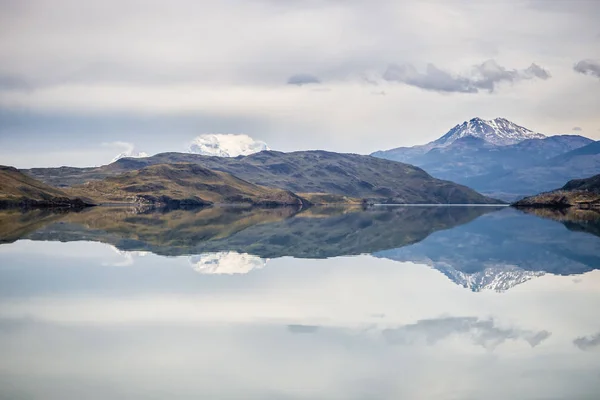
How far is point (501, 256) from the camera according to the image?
77125 mm

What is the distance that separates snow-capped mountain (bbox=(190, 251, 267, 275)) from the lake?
23 centimetres

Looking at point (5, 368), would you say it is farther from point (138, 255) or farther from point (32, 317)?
point (138, 255)

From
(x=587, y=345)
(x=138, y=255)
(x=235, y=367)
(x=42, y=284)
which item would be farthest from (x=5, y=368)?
(x=138, y=255)

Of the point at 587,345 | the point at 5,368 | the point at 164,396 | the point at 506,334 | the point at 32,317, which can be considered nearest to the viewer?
the point at 164,396

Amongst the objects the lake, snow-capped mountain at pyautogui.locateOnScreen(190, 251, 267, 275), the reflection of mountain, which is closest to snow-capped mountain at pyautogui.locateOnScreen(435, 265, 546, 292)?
the reflection of mountain

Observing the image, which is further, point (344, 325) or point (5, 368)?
point (344, 325)

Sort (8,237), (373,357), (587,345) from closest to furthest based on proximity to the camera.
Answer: (373,357)
(587,345)
(8,237)

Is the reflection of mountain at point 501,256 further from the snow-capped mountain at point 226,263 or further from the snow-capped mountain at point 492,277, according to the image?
the snow-capped mountain at point 226,263

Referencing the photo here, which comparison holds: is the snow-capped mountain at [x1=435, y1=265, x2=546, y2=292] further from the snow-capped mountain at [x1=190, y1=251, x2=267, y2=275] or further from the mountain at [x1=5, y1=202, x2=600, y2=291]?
the snow-capped mountain at [x1=190, y1=251, x2=267, y2=275]

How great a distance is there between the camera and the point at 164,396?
2316 centimetres

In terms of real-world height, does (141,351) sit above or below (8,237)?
below

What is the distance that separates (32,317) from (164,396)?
1717 centimetres

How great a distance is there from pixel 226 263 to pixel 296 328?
104 feet

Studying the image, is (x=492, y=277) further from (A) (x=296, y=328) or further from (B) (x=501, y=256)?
(A) (x=296, y=328)
